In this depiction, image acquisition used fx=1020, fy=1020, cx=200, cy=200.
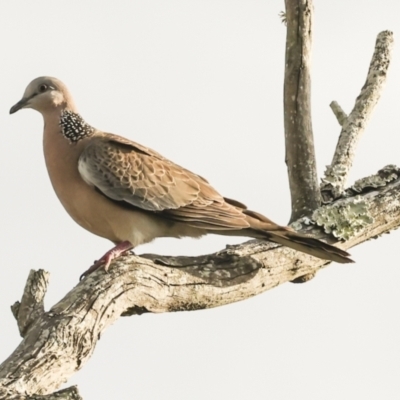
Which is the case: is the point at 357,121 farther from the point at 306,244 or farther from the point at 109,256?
the point at 109,256

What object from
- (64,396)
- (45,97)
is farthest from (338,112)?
(64,396)

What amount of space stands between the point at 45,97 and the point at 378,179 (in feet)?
7.35

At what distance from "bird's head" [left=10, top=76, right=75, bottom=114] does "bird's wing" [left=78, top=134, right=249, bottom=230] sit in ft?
1.54

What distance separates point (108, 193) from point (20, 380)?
235 cm

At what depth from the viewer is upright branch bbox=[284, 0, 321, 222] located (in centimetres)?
587

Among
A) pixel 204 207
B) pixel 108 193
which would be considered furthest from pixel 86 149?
pixel 204 207

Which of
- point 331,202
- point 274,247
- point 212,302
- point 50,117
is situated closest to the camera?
point 212,302

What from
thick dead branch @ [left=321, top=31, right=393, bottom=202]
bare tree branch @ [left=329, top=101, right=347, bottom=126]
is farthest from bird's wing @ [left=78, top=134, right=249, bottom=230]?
bare tree branch @ [left=329, top=101, right=347, bottom=126]

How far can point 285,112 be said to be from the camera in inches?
238

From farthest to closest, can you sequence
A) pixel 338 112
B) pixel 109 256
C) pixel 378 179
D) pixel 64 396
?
pixel 338 112
pixel 378 179
pixel 109 256
pixel 64 396

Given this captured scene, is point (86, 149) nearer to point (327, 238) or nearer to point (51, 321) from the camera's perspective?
point (327, 238)

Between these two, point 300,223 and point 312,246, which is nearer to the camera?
point 312,246

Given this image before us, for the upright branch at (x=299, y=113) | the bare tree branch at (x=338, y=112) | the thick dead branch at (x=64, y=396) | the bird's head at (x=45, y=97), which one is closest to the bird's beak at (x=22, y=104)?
the bird's head at (x=45, y=97)

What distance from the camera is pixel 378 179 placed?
6.19m
